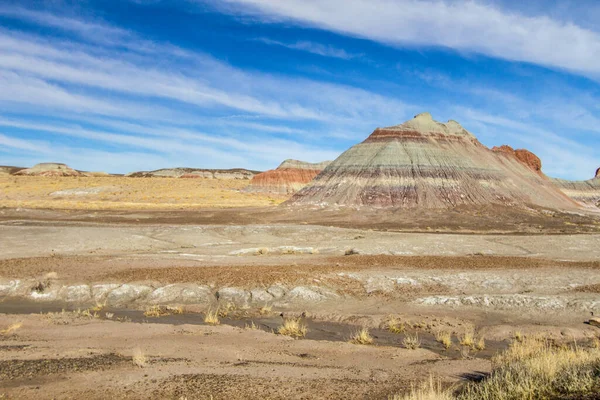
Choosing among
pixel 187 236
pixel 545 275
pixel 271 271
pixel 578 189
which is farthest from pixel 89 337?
pixel 578 189

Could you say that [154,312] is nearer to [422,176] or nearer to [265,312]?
[265,312]

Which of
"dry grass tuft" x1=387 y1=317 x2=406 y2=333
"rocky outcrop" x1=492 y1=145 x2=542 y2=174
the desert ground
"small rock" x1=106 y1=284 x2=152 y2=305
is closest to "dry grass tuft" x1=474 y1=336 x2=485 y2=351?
the desert ground

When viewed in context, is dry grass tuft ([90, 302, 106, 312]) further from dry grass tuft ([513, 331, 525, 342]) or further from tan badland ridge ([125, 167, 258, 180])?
tan badland ridge ([125, 167, 258, 180])

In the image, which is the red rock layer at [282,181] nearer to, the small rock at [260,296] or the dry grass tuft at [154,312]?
the small rock at [260,296]

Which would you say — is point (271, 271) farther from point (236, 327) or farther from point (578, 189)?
point (578, 189)

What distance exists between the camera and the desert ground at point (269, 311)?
30.4 ft

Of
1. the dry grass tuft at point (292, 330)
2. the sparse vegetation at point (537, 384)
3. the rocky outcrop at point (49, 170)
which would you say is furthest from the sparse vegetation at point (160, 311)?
the rocky outcrop at point (49, 170)

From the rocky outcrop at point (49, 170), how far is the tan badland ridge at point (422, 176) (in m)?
98.3

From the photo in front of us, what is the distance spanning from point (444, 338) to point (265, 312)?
607cm

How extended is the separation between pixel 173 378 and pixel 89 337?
14.3 ft

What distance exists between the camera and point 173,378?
29.8 ft

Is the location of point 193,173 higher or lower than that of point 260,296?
higher

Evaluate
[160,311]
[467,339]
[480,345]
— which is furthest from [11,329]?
[480,345]

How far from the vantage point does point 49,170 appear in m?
149
